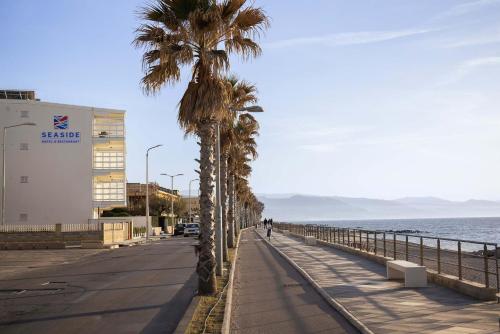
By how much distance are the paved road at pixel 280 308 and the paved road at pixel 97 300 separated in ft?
4.47

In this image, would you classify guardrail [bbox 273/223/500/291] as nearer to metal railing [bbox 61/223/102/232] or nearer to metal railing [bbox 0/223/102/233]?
metal railing [bbox 61/223/102/232]

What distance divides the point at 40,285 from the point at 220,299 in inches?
323

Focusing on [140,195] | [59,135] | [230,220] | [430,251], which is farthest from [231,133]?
[140,195]

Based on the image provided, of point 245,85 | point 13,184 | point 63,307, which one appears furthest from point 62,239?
point 63,307

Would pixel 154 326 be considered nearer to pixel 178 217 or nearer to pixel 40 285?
pixel 40 285

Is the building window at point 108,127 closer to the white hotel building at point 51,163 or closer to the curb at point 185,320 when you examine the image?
the white hotel building at point 51,163

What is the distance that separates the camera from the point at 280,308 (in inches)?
507

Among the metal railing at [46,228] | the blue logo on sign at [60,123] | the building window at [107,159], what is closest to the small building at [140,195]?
the building window at [107,159]

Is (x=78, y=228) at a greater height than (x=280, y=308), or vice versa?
(x=78, y=228)

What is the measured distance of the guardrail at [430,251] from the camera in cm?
1403

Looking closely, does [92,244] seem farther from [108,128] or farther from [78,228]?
[108,128]

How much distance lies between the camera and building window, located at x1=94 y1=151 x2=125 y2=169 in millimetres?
71688

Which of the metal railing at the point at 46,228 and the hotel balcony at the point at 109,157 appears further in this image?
the hotel balcony at the point at 109,157

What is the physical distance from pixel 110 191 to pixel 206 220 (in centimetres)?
5865
